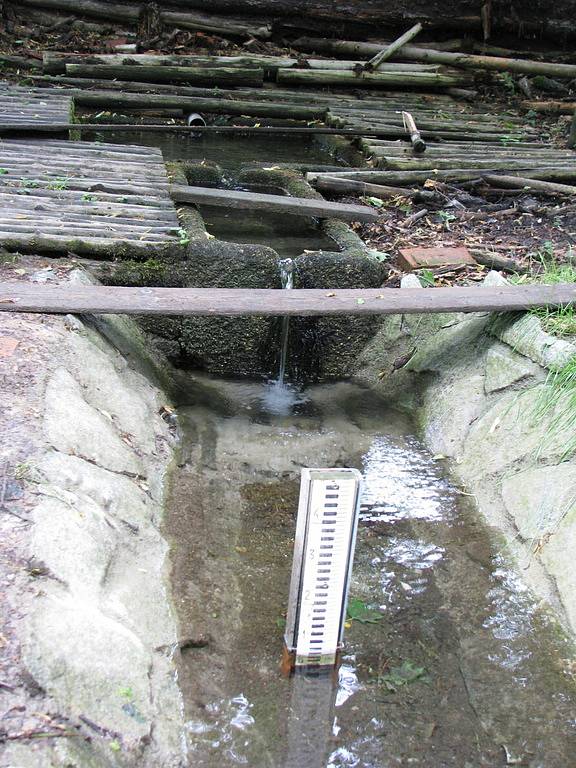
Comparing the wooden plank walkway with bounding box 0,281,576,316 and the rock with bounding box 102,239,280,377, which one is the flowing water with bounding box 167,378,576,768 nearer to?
the wooden plank walkway with bounding box 0,281,576,316

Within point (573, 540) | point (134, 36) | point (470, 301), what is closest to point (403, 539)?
point (573, 540)

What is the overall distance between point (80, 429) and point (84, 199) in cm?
290

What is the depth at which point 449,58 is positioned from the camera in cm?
1159

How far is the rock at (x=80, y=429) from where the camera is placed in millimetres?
3580

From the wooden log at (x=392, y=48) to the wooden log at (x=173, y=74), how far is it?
5.18 ft

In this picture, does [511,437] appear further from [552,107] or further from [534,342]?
[552,107]

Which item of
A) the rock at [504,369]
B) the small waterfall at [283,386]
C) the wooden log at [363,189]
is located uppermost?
the wooden log at [363,189]

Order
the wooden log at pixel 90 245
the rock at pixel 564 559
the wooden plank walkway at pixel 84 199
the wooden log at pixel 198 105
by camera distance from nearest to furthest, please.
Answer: the rock at pixel 564 559 → the wooden log at pixel 90 245 → the wooden plank walkway at pixel 84 199 → the wooden log at pixel 198 105

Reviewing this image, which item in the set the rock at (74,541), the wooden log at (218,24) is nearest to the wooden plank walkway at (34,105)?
the wooden log at (218,24)

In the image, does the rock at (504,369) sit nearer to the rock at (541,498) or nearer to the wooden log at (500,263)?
the rock at (541,498)

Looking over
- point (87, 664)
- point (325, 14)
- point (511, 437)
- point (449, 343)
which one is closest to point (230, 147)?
point (325, 14)

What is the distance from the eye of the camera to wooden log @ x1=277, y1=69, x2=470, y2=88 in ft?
35.7

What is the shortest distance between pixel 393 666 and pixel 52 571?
1.38m

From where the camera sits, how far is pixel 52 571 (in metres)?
2.81
